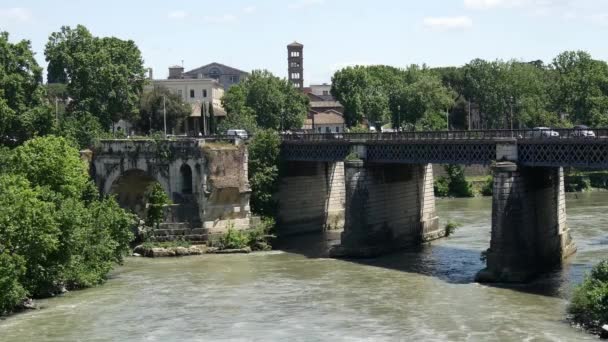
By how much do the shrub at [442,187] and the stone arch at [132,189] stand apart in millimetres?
43507

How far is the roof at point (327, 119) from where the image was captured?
162 meters

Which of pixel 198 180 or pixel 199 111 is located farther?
pixel 199 111

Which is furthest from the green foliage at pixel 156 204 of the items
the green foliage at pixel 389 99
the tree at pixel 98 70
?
the green foliage at pixel 389 99

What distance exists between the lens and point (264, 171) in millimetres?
78125

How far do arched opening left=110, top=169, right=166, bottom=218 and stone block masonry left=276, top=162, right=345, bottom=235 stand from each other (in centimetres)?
1150

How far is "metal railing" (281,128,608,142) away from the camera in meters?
54.8

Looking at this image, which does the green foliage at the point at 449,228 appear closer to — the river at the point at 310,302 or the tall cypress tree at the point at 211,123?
the river at the point at 310,302

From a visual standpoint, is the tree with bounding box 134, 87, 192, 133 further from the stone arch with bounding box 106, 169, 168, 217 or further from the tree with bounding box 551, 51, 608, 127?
the tree with bounding box 551, 51, 608, 127

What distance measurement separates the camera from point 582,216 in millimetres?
88375

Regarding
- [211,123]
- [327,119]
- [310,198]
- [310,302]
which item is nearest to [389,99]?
[327,119]

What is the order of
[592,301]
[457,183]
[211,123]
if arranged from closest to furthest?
[592,301] < [457,183] < [211,123]

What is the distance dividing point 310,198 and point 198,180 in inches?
485

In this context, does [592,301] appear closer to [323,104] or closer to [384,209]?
[384,209]

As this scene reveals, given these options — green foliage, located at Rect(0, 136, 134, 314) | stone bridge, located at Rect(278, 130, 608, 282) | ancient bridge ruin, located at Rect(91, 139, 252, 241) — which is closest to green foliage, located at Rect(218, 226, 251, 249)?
ancient bridge ruin, located at Rect(91, 139, 252, 241)
